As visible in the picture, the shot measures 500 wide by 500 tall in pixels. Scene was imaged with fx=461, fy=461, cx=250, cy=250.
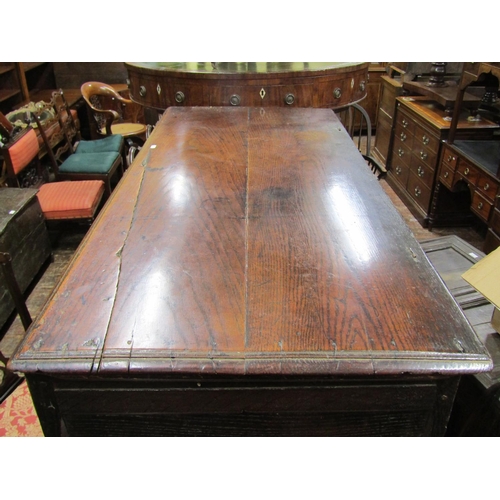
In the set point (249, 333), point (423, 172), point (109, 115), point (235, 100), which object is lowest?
point (423, 172)

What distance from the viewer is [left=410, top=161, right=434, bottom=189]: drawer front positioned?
3.27m

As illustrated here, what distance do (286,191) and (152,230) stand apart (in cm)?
41

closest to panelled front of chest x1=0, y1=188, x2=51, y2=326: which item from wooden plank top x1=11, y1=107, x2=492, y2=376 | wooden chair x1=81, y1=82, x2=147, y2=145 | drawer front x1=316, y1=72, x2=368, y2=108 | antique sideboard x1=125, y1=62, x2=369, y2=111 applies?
antique sideboard x1=125, y1=62, x2=369, y2=111

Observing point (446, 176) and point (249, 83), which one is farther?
point (446, 176)

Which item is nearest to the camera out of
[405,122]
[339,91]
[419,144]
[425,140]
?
[339,91]

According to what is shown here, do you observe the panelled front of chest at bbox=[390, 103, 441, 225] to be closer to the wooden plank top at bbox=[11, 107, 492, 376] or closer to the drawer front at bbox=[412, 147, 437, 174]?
the drawer front at bbox=[412, 147, 437, 174]

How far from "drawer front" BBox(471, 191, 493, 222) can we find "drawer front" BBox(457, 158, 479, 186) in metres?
0.09

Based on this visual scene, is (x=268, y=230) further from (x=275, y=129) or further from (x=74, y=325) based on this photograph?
(x=275, y=129)

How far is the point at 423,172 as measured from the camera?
337 centimetres

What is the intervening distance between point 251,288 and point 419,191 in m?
2.89

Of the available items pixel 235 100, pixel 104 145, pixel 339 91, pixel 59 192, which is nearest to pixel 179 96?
pixel 235 100

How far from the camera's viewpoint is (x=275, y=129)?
183 cm

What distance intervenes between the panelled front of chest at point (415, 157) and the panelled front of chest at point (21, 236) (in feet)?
8.41

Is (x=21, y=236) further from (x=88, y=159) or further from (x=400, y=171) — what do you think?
(x=400, y=171)
